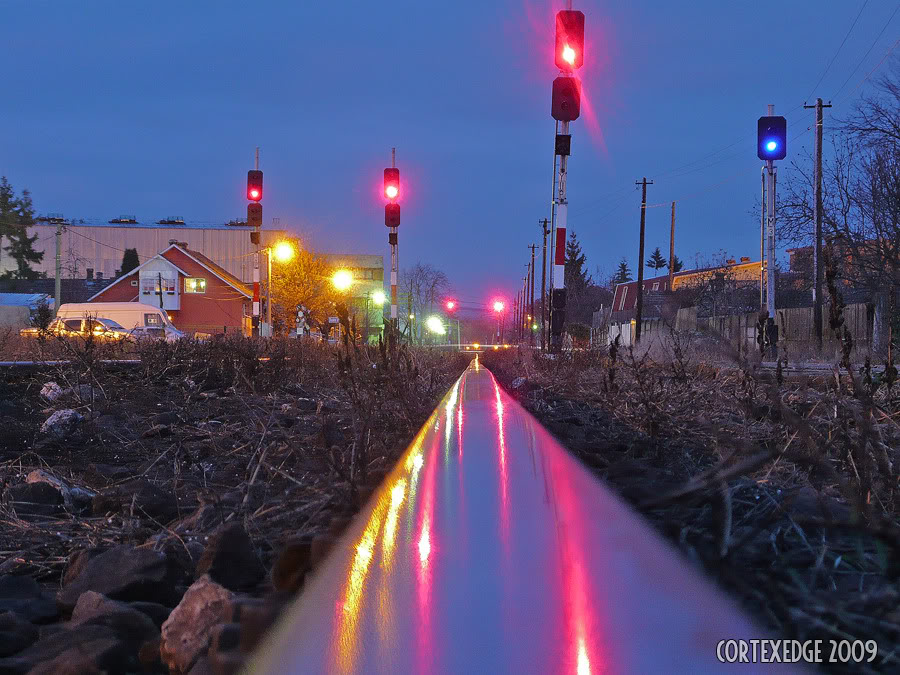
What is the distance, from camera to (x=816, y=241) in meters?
28.2

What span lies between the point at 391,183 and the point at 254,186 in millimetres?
6249

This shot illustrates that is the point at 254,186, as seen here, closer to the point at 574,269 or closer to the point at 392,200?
the point at 392,200

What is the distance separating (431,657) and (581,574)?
0.91 m

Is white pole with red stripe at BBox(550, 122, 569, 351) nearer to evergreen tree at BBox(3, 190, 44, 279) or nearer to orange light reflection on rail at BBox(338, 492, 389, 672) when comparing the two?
orange light reflection on rail at BBox(338, 492, 389, 672)

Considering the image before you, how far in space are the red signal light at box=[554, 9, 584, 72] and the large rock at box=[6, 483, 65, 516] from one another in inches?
423

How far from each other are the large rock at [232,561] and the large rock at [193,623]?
1.14ft

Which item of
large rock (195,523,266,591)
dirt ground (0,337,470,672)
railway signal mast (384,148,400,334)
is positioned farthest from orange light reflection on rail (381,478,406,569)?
railway signal mast (384,148,400,334)

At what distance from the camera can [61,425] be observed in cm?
786

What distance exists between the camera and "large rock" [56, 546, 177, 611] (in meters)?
2.53

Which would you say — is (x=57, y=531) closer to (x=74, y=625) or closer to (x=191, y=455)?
(x=74, y=625)

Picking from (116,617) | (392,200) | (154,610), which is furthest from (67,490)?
(392,200)

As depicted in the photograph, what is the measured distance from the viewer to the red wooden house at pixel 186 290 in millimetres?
69688

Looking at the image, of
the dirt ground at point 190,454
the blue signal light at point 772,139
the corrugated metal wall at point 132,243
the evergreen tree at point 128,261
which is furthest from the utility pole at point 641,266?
the corrugated metal wall at point 132,243

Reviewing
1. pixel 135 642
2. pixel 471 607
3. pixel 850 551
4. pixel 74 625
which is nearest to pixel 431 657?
pixel 471 607
